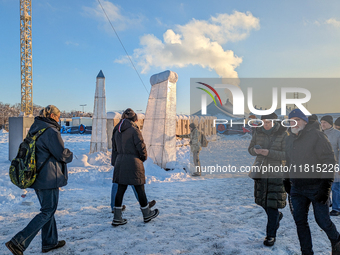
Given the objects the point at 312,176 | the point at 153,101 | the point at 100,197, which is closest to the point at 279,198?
the point at 312,176

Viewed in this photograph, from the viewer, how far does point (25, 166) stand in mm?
2678

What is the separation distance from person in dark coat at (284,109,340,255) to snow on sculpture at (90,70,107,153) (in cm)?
917

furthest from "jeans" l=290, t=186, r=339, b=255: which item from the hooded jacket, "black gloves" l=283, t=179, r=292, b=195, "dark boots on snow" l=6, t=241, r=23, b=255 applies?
"dark boots on snow" l=6, t=241, r=23, b=255

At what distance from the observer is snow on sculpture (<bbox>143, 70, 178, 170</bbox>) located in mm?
8484

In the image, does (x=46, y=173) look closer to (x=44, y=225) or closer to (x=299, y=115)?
(x=44, y=225)

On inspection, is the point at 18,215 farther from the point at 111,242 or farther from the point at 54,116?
the point at 54,116

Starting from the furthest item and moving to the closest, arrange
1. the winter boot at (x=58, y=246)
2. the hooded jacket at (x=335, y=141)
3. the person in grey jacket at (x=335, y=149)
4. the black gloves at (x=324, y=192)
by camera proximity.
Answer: the hooded jacket at (x=335, y=141) < the person in grey jacket at (x=335, y=149) < the winter boot at (x=58, y=246) < the black gloves at (x=324, y=192)

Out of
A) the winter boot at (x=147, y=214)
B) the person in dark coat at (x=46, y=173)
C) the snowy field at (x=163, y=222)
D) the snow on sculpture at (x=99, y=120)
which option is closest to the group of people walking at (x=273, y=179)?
the person in dark coat at (x=46, y=173)

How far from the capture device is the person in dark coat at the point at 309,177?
101 inches

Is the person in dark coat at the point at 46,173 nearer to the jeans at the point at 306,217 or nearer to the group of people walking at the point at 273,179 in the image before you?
the group of people walking at the point at 273,179

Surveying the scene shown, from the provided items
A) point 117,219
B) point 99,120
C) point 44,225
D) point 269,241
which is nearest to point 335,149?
point 269,241

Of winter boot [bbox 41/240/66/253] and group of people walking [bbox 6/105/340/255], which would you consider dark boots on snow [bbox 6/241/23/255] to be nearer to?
group of people walking [bbox 6/105/340/255]

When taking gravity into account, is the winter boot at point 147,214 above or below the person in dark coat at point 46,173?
below

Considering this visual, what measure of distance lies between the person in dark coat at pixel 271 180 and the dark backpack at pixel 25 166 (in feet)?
8.94
